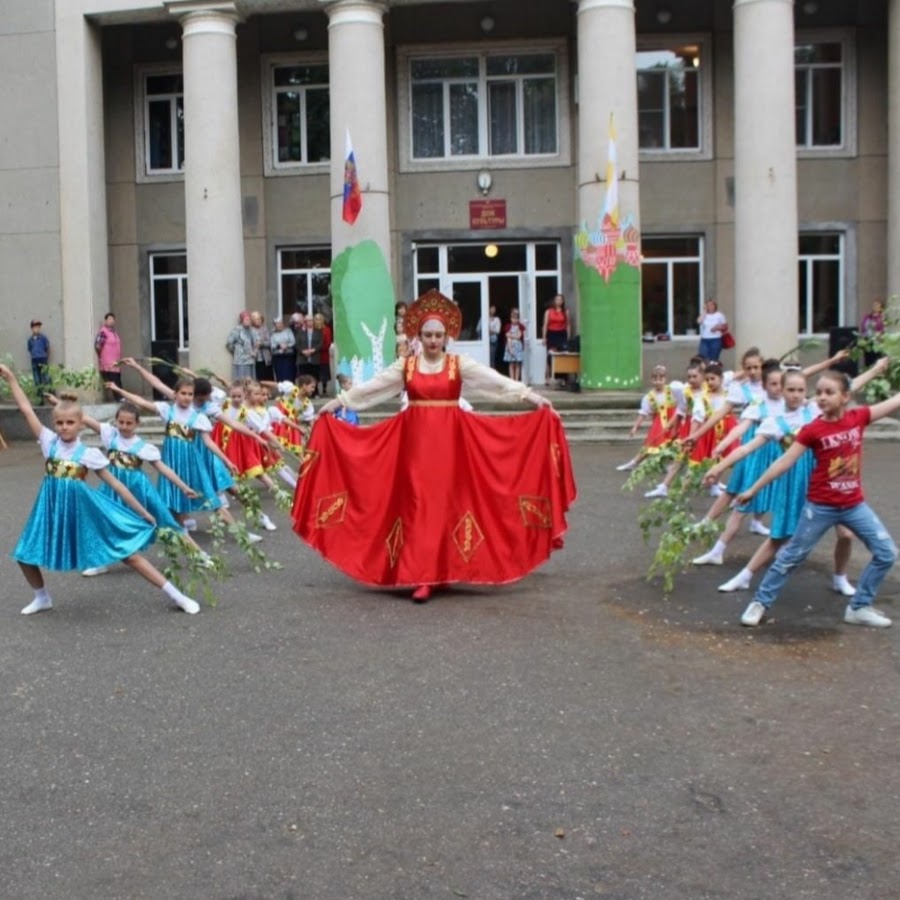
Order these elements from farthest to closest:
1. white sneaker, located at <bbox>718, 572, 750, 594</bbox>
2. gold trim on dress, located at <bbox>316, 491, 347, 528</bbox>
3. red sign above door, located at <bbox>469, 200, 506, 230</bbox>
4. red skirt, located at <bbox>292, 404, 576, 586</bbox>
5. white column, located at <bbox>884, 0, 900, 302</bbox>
A: 1. red sign above door, located at <bbox>469, 200, 506, 230</bbox>
2. white column, located at <bbox>884, 0, 900, 302</bbox>
3. gold trim on dress, located at <bbox>316, 491, 347, 528</bbox>
4. red skirt, located at <bbox>292, 404, 576, 586</bbox>
5. white sneaker, located at <bbox>718, 572, 750, 594</bbox>

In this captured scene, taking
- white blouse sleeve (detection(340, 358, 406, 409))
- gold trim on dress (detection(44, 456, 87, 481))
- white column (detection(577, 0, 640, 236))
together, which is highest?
white column (detection(577, 0, 640, 236))

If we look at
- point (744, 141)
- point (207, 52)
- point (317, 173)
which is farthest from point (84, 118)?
point (744, 141)

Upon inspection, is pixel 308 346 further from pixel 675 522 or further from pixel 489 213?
pixel 675 522

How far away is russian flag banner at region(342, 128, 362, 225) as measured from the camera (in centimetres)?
2291

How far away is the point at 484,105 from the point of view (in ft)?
86.6

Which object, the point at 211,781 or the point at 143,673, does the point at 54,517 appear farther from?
the point at 211,781

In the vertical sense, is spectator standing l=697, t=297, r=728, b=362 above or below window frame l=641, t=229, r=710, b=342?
below

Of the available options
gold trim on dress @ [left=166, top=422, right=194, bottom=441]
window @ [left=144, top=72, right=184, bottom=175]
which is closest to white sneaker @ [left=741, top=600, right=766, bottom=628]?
gold trim on dress @ [left=166, top=422, right=194, bottom=441]

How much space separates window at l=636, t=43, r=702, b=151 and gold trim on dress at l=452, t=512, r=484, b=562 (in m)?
18.6

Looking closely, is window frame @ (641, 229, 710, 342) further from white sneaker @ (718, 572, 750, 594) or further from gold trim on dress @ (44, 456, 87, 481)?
gold trim on dress @ (44, 456, 87, 481)

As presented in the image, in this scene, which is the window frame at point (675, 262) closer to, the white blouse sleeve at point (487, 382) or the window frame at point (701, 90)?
the window frame at point (701, 90)

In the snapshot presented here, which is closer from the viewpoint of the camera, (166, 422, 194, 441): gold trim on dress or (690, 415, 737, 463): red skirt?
(166, 422, 194, 441): gold trim on dress

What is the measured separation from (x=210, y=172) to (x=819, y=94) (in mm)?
12155

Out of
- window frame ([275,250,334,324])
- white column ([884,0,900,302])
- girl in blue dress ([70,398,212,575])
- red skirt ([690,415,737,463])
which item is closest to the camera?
girl in blue dress ([70,398,212,575])
